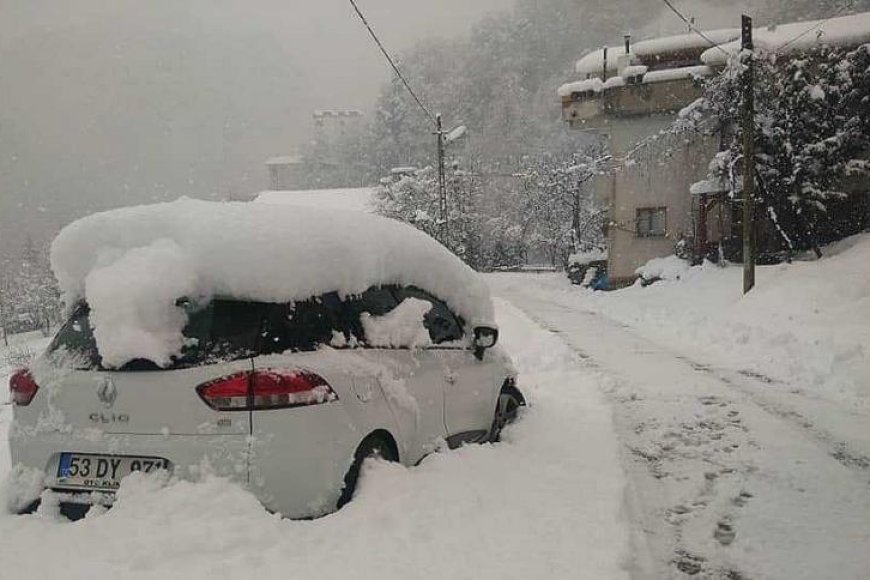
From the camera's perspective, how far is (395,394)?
4.09 m

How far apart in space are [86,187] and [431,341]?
117 m

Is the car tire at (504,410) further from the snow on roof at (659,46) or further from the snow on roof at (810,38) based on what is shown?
the snow on roof at (659,46)

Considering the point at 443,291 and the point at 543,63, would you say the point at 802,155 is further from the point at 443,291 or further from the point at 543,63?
the point at 543,63

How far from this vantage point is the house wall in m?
26.3

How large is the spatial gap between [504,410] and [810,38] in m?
24.1

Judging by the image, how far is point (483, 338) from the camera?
17.8 ft

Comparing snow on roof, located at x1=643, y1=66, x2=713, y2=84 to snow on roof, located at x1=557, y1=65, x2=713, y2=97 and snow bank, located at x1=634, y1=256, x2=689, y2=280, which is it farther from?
snow bank, located at x1=634, y1=256, x2=689, y2=280

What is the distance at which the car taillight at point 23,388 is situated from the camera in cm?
370

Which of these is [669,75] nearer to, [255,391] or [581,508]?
[581,508]

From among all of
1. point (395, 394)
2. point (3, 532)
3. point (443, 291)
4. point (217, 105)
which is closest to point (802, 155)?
point (443, 291)

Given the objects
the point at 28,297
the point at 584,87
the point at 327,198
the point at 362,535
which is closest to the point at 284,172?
the point at 28,297

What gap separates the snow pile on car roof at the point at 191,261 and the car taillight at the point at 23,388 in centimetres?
49

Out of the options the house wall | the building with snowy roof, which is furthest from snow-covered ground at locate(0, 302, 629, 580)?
the house wall

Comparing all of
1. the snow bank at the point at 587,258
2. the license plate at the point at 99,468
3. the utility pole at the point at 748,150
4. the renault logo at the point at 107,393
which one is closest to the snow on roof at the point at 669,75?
the snow bank at the point at 587,258
